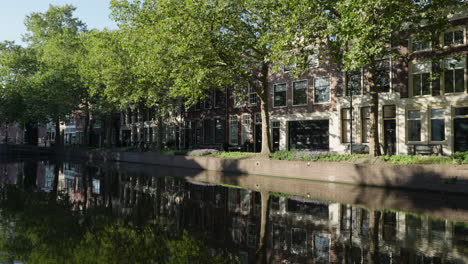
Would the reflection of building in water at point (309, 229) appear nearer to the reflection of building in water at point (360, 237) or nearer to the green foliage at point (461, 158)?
the reflection of building in water at point (360, 237)

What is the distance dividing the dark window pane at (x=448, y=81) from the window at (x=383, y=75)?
12.2 ft

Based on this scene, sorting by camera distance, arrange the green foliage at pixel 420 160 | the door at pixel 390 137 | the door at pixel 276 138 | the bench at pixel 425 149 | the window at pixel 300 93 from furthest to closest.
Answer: the door at pixel 276 138 → the window at pixel 300 93 → the door at pixel 390 137 → the bench at pixel 425 149 → the green foliage at pixel 420 160

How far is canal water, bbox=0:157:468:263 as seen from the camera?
5.97 m

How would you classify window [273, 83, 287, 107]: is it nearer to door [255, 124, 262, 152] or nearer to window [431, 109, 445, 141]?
door [255, 124, 262, 152]

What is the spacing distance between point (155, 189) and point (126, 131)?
42.7m

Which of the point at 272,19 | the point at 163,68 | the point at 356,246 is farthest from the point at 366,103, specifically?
the point at 356,246

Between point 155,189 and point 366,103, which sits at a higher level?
point 366,103

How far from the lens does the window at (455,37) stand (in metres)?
22.1

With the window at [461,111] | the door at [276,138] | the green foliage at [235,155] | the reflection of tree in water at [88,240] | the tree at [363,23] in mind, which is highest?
the tree at [363,23]

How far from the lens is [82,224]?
26.5 feet

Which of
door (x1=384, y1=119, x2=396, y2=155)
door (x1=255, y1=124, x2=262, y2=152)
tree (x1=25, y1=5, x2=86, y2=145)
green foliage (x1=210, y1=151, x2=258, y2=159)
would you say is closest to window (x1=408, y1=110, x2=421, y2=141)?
door (x1=384, y1=119, x2=396, y2=155)

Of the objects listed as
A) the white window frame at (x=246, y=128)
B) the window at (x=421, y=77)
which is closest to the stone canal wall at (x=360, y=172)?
the white window frame at (x=246, y=128)

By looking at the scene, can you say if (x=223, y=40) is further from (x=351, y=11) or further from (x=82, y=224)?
(x=82, y=224)

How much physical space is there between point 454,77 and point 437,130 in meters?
3.33
